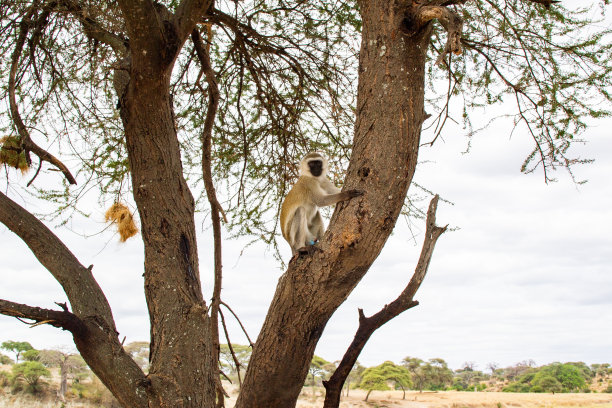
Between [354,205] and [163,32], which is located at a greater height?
[163,32]

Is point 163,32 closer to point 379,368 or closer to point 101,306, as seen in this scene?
point 101,306

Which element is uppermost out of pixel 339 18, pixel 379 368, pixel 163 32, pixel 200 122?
pixel 339 18

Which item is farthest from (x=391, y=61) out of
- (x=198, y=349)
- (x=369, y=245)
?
(x=198, y=349)

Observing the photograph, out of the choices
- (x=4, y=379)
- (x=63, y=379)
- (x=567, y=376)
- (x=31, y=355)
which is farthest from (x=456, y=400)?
(x=4, y=379)

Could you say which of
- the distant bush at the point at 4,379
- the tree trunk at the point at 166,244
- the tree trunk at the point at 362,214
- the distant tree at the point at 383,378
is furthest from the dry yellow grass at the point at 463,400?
the tree trunk at the point at 362,214

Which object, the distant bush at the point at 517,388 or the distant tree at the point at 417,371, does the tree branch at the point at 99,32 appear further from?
the distant bush at the point at 517,388

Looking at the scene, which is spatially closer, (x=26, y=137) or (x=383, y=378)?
(x=26, y=137)

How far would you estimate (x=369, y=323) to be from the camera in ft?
9.96

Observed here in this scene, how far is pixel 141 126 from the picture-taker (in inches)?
137

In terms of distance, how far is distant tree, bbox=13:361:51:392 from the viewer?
16.6 meters

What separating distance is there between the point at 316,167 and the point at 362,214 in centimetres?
240

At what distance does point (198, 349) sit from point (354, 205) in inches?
58.3

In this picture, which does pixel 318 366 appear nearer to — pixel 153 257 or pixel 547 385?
pixel 547 385

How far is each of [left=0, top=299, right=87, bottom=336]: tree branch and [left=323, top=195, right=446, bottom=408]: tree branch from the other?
153 cm
